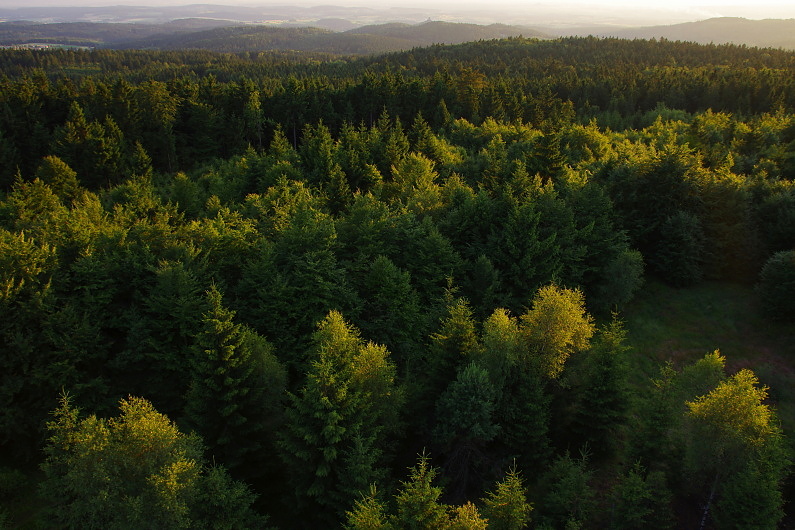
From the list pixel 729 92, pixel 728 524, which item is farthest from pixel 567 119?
pixel 728 524

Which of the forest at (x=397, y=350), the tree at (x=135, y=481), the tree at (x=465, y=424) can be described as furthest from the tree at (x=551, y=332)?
the tree at (x=135, y=481)

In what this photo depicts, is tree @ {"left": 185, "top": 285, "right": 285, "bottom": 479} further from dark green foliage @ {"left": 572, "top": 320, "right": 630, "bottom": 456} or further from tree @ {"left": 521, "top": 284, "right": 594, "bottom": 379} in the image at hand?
dark green foliage @ {"left": 572, "top": 320, "right": 630, "bottom": 456}

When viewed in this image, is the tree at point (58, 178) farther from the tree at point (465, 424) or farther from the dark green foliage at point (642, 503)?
the dark green foliage at point (642, 503)

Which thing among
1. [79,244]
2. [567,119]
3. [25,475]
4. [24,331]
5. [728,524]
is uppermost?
[567,119]

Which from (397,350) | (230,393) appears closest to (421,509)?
(230,393)

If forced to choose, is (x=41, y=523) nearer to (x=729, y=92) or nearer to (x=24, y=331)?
(x=24, y=331)
